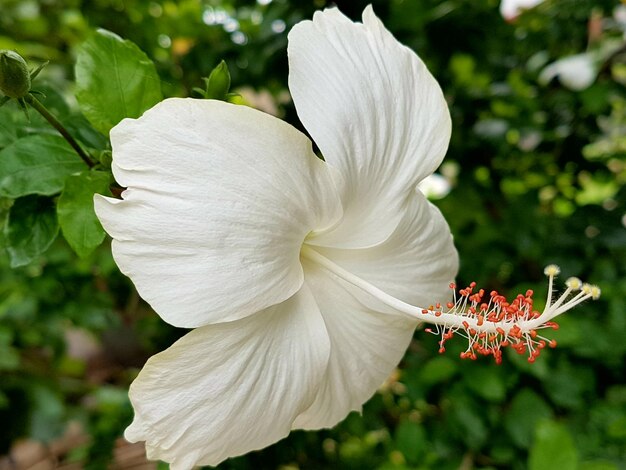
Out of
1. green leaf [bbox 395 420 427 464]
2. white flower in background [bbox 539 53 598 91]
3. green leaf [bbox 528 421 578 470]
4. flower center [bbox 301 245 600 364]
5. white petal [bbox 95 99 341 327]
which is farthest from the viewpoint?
white flower in background [bbox 539 53 598 91]

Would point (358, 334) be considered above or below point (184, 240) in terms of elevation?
below

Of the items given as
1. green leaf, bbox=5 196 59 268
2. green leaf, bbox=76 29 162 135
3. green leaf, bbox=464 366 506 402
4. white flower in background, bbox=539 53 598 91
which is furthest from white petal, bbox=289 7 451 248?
white flower in background, bbox=539 53 598 91

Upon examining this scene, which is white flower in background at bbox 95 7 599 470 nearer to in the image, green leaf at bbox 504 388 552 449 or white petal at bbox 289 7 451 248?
white petal at bbox 289 7 451 248

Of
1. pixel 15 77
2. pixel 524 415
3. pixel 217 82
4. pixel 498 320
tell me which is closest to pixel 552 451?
pixel 524 415

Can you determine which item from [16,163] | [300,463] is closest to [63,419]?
[300,463]

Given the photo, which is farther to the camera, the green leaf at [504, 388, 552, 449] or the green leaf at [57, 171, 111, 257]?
the green leaf at [504, 388, 552, 449]

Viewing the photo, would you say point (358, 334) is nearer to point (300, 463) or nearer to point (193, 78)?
point (300, 463)
